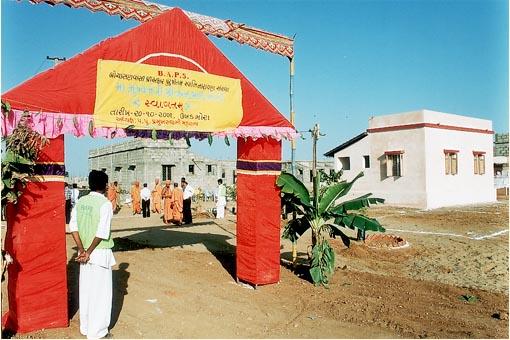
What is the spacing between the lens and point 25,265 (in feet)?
16.2

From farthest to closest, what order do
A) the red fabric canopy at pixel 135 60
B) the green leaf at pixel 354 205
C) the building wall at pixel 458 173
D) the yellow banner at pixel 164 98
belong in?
the building wall at pixel 458 173, the green leaf at pixel 354 205, the yellow banner at pixel 164 98, the red fabric canopy at pixel 135 60

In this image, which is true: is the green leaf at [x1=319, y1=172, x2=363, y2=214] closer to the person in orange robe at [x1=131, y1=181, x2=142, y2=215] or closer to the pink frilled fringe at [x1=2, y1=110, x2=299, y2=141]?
the pink frilled fringe at [x1=2, y1=110, x2=299, y2=141]

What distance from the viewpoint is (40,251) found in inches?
199

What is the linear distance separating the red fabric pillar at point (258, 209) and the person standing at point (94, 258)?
Result: 9.33 feet

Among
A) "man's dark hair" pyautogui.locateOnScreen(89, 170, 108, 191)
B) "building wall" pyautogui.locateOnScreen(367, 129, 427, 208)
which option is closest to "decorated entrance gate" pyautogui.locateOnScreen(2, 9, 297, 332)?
"man's dark hair" pyautogui.locateOnScreen(89, 170, 108, 191)

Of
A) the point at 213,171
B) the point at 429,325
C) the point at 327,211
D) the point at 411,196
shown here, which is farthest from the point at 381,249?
the point at 213,171

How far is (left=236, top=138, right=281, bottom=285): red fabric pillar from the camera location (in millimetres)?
7193

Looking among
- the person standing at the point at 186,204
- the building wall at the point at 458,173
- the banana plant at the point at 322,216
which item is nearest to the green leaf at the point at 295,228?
the banana plant at the point at 322,216

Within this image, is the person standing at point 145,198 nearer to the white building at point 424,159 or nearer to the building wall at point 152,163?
the building wall at point 152,163

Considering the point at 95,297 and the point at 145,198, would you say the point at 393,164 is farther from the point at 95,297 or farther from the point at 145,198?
the point at 95,297

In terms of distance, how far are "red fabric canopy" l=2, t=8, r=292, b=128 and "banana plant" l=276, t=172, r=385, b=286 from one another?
1196mm

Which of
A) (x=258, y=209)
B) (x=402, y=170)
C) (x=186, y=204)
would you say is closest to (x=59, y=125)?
(x=258, y=209)

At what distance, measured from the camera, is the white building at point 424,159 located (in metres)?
22.2

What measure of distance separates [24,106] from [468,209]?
21514 mm
